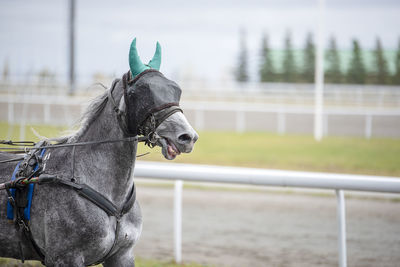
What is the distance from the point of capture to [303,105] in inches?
1075

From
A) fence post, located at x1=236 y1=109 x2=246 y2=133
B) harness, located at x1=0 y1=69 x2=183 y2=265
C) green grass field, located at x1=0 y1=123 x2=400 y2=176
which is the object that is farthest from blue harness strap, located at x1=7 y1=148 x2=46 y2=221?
fence post, located at x1=236 y1=109 x2=246 y2=133

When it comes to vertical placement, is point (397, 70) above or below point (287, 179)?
above

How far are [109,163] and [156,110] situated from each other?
551 mm

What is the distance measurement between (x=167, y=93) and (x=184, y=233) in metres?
3.97

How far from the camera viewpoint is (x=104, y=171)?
3.07m

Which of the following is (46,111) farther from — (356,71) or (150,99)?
(356,71)

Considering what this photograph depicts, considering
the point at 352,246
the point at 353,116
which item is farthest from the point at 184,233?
the point at 353,116

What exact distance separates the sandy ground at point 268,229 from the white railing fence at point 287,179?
757 mm

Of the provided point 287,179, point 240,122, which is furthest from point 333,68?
point 287,179

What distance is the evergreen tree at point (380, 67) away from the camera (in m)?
33.1

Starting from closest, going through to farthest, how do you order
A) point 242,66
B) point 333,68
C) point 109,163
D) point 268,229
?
point 109,163, point 268,229, point 333,68, point 242,66

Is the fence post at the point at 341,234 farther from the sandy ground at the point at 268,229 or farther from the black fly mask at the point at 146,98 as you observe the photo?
the black fly mask at the point at 146,98

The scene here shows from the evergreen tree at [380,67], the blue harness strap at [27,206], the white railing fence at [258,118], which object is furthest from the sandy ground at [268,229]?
the evergreen tree at [380,67]

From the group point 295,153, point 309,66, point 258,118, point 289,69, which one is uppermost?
point 309,66
